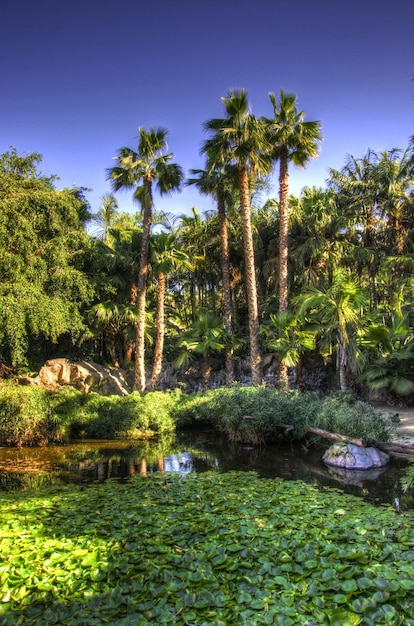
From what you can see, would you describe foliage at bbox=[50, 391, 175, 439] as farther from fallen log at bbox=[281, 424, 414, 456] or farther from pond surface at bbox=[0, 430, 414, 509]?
fallen log at bbox=[281, 424, 414, 456]

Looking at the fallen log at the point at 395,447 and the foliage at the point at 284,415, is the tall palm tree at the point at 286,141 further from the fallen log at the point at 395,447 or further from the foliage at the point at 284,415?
the fallen log at the point at 395,447

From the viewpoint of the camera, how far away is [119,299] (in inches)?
846

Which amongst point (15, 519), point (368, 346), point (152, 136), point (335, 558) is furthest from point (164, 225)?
point (335, 558)

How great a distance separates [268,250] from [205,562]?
741 inches

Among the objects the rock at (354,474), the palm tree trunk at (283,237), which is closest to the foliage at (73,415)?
the palm tree trunk at (283,237)

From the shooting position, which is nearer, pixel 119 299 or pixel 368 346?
pixel 368 346

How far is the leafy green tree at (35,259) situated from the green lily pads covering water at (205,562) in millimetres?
9770

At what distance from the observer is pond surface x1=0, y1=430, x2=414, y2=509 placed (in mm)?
8461

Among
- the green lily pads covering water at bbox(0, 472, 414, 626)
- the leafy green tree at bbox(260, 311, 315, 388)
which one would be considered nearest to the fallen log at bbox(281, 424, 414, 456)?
the green lily pads covering water at bbox(0, 472, 414, 626)

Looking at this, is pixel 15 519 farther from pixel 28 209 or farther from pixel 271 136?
pixel 271 136

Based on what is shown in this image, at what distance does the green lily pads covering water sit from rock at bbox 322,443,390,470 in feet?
9.18

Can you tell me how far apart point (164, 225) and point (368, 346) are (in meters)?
10.6

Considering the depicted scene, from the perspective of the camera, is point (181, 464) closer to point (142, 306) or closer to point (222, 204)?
point (142, 306)

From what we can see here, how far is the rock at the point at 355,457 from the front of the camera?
31.1 feet
